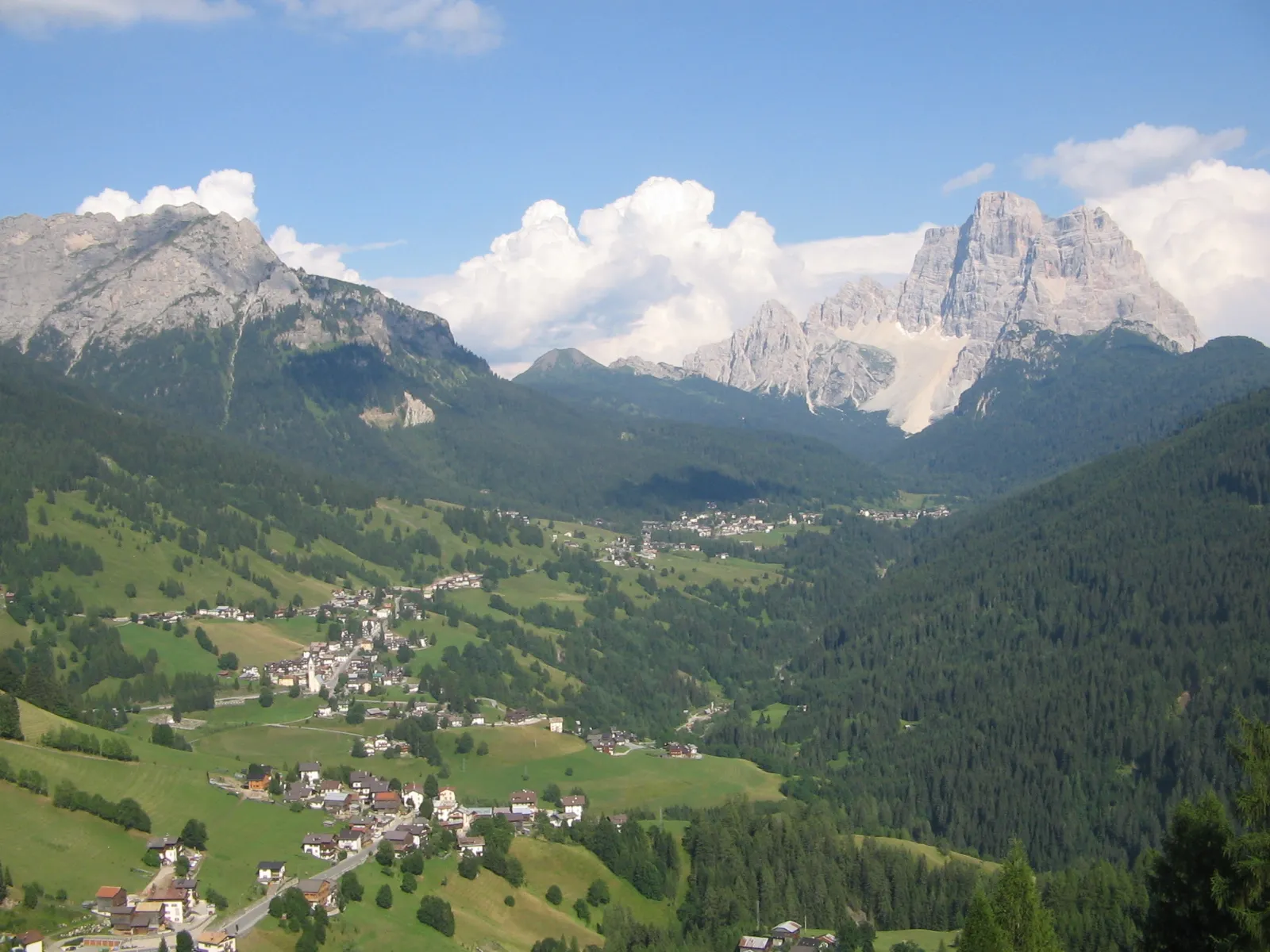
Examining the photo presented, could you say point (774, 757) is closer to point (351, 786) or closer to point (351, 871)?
point (351, 786)

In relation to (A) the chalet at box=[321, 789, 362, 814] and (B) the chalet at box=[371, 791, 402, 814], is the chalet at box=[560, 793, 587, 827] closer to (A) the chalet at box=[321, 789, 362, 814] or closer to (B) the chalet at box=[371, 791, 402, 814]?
(B) the chalet at box=[371, 791, 402, 814]

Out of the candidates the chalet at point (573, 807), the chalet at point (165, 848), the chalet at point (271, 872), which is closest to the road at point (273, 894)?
the chalet at point (271, 872)

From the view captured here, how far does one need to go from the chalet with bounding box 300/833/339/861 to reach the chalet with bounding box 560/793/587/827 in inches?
883

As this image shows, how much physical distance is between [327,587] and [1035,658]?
332 ft

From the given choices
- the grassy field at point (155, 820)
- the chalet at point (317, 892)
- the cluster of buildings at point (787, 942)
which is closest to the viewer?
the chalet at point (317, 892)

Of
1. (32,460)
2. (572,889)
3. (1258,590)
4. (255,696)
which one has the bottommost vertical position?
(572,889)

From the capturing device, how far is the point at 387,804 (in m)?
99.7

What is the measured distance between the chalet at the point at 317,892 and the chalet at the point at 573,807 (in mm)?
28683

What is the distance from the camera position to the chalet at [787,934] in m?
85.9

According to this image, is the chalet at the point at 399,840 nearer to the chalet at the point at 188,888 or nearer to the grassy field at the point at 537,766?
the chalet at the point at 188,888

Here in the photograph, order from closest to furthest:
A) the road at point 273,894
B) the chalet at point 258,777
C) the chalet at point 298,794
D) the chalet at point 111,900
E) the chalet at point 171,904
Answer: the chalet at point 111,900 → the chalet at point 171,904 → the road at point 273,894 → the chalet at point 298,794 → the chalet at point 258,777

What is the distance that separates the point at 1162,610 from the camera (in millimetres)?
169000

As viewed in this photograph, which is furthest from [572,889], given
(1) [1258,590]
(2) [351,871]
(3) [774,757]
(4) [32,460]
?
(4) [32,460]

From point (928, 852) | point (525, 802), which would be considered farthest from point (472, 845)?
point (928, 852)
